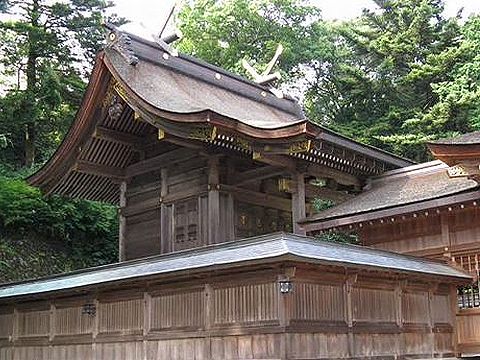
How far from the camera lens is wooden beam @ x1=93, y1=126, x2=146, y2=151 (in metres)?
14.9

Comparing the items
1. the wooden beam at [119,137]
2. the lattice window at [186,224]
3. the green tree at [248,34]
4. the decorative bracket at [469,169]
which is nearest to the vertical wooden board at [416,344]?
the decorative bracket at [469,169]

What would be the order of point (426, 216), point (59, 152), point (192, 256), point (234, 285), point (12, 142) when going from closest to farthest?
point (234, 285) → point (192, 256) → point (426, 216) → point (59, 152) → point (12, 142)

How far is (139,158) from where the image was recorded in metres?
16.2

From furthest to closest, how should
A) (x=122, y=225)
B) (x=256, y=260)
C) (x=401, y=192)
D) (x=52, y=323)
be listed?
(x=122, y=225) < (x=401, y=192) < (x=52, y=323) < (x=256, y=260)

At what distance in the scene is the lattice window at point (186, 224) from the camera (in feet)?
46.8

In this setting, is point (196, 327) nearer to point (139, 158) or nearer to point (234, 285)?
point (234, 285)

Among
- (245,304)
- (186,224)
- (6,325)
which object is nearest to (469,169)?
(245,304)

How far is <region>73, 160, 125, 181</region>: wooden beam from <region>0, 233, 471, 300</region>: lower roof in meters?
3.17

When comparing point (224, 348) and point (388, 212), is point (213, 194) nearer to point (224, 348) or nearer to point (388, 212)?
point (388, 212)

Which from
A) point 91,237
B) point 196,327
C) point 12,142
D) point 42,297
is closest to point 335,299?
point 196,327

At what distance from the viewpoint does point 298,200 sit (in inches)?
544

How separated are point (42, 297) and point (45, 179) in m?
3.87

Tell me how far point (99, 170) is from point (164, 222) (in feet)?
7.74

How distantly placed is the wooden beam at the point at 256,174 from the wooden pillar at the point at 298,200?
0.39 metres
